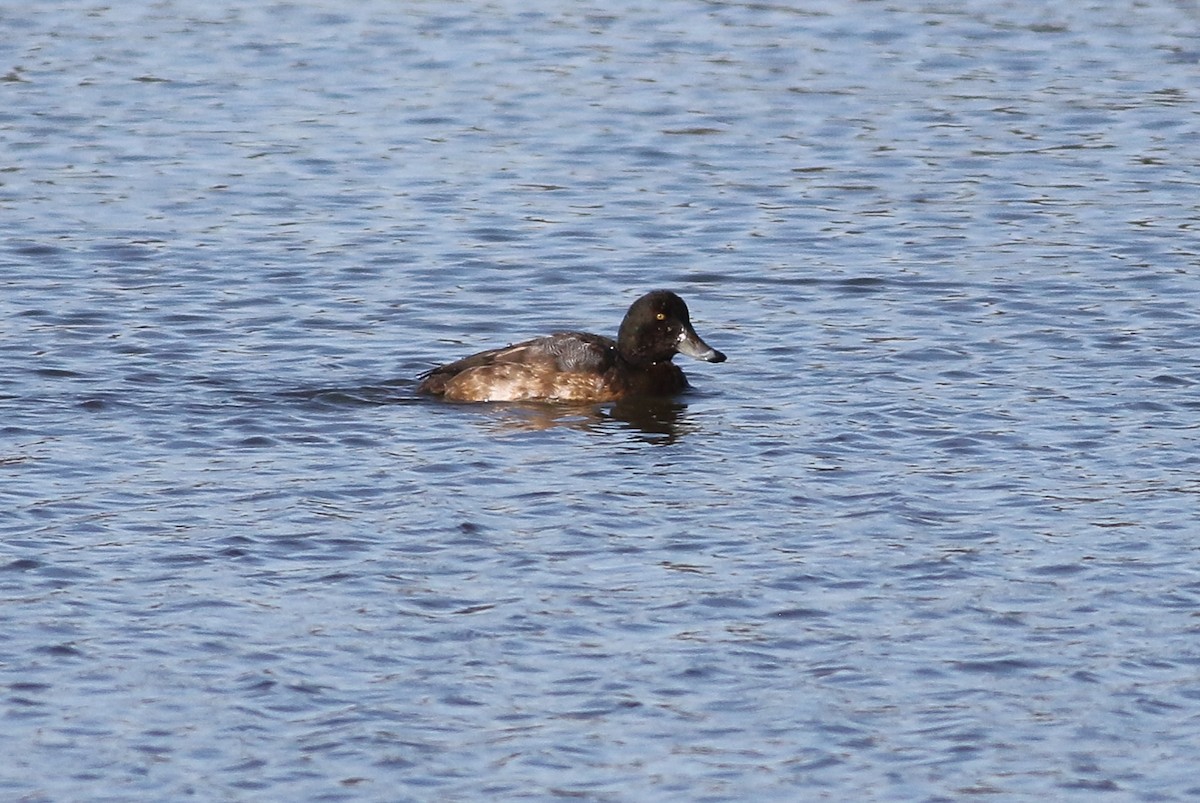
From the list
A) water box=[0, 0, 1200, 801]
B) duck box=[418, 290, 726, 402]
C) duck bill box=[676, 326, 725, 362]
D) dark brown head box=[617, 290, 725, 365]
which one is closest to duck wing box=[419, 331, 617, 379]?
duck box=[418, 290, 726, 402]

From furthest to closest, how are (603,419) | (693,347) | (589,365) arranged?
(693,347) → (589,365) → (603,419)

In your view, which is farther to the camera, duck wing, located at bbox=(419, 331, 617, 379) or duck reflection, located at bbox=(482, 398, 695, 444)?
duck wing, located at bbox=(419, 331, 617, 379)

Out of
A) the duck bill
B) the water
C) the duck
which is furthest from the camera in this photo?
the duck bill

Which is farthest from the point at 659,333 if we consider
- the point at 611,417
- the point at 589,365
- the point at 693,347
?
the point at 611,417

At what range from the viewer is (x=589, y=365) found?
13.2 metres

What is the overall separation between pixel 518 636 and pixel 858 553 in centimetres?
188

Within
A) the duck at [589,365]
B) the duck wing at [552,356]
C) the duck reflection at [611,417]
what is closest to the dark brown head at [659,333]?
the duck at [589,365]

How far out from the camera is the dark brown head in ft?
44.0

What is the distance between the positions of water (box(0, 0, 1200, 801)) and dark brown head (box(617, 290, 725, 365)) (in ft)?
1.15

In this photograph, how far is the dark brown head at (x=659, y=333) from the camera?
44.0 feet

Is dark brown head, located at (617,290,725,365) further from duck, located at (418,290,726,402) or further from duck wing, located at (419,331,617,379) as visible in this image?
duck wing, located at (419,331,617,379)

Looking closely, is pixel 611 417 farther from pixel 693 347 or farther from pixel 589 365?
pixel 693 347

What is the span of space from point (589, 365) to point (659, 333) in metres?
0.54

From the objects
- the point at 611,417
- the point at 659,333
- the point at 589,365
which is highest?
the point at 659,333
